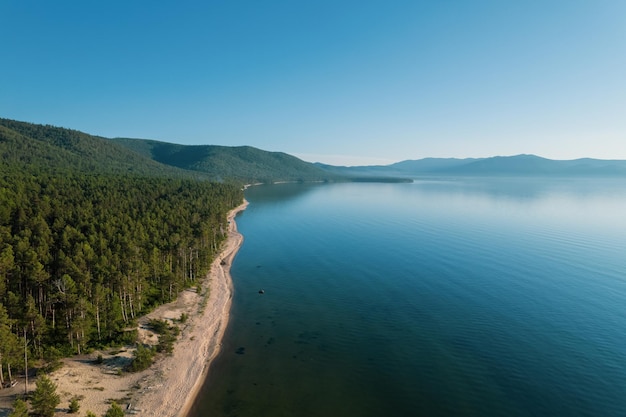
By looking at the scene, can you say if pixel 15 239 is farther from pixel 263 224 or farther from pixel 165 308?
pixel 263 224

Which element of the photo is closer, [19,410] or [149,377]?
[19,410]

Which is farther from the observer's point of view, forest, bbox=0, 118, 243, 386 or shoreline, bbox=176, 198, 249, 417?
forest, bbox=0, 118, 243, 386

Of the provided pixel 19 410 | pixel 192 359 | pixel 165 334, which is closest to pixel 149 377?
pixel 192 359

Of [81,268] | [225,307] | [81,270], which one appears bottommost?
[225,307]

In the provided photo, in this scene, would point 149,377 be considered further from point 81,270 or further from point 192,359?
point 81,270

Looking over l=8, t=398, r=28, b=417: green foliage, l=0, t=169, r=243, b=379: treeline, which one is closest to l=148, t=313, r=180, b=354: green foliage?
l=0, t=169, r=243, b=379: treeline

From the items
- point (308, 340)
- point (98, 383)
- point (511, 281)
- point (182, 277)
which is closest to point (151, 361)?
point (98, 383)

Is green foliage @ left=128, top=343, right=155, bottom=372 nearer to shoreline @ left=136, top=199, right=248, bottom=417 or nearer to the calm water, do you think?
shoreline @ left=136, top=199, right=248, bottom=417
